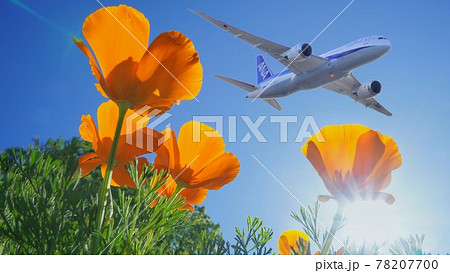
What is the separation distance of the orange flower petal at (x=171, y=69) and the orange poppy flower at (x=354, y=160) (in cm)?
19

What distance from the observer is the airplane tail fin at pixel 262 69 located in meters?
24.9

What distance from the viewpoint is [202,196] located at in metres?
0.70

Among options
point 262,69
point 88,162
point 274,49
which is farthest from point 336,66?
point 88,162

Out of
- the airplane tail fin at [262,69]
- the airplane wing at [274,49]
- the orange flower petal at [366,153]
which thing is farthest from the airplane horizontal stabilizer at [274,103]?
the orange flower petal at [366,153]

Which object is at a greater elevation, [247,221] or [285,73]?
[285,73]

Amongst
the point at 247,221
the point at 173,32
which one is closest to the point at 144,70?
the point at 173,32

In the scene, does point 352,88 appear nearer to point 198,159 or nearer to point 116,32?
point 198,159

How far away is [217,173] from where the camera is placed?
61cm

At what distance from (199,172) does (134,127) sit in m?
0.12

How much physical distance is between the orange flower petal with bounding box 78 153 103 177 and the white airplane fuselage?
15378mm

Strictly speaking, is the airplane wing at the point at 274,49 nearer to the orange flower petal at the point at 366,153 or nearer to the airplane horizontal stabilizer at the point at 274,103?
the airplane horizontal stabilizer at the point at 274,103

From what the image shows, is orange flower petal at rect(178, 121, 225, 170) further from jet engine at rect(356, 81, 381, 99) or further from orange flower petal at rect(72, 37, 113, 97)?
jet engine at rect(356, 81, 381, 99)
